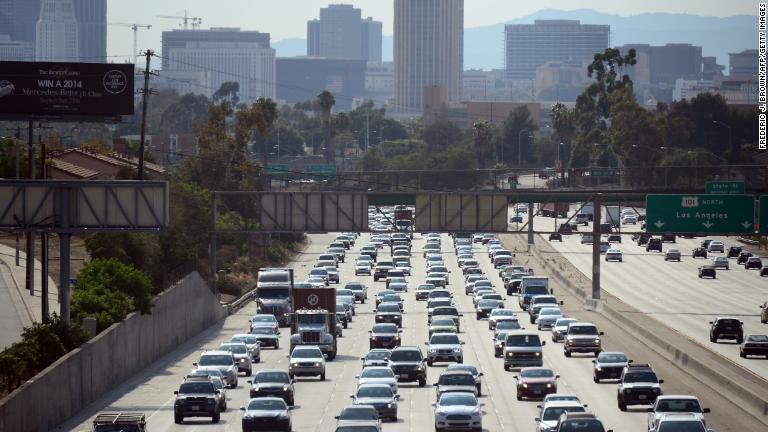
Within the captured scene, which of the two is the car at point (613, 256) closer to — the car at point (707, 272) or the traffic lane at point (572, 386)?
the car at point (707, 272)

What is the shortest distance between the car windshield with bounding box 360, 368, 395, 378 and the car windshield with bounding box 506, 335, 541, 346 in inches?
453

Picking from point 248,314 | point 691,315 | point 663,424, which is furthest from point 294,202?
point 663,424

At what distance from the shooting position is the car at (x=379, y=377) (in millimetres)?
48125

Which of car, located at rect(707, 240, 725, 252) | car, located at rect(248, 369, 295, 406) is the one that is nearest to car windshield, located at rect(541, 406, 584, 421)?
car, located at rect(248, 369, 295, 406)

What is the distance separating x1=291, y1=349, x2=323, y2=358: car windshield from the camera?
191 feet

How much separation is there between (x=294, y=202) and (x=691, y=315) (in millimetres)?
23245

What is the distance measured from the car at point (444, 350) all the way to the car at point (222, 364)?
357 inches

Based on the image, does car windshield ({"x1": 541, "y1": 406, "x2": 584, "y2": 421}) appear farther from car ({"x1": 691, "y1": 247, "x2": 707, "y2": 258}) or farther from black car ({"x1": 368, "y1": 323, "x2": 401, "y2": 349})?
car ({"x1": 691, "y1": 247, "x2": 707, "y2": 258})

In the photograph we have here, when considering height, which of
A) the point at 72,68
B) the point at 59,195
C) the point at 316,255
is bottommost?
the point at 316,255

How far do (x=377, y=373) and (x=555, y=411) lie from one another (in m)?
11.5

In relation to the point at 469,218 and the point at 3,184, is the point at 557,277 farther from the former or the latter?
the point at 3,184

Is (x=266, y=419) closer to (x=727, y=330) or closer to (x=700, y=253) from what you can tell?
(x=727, y=330)

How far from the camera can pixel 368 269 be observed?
12938 cm

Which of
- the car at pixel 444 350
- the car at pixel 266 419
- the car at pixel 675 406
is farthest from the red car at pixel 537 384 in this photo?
the car at pixel 444 350
